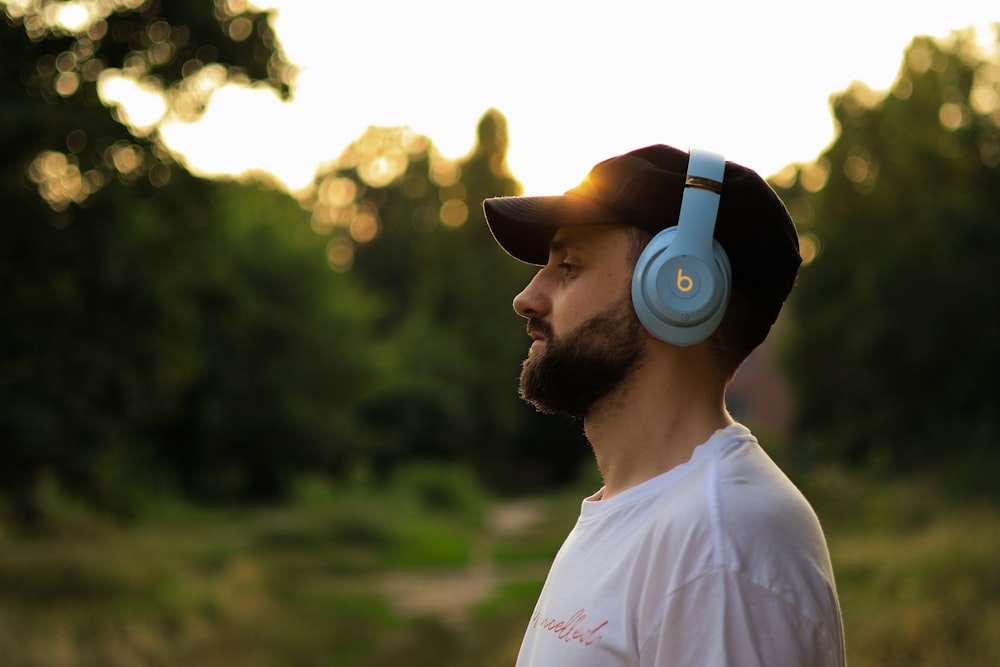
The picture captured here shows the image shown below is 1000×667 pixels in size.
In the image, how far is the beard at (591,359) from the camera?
1.98m

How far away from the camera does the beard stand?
6.49 ft

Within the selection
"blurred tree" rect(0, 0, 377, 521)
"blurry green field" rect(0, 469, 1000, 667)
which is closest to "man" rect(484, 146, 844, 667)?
"blurry green field" rect(0, 469, 1000, 667)

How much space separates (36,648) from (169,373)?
327cm

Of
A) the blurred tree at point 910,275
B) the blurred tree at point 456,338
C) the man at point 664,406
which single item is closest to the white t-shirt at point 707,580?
the man at point 664,406

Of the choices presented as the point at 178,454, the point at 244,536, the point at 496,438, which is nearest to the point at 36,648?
the point at 244,536

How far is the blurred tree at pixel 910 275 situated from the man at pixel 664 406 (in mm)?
22234

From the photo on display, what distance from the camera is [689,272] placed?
189 centimetres

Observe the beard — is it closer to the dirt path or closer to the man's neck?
the man's neck

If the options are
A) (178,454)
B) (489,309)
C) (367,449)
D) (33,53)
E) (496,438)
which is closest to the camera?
(33,53)

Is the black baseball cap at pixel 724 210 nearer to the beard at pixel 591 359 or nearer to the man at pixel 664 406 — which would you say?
the man at pixel 664 406

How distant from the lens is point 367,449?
4231 centimetres

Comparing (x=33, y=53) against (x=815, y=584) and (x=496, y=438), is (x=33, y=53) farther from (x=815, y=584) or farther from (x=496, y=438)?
(x=496, y=438)

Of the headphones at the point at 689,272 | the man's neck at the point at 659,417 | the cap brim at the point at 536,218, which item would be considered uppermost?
the cap brim at the point at 536,218

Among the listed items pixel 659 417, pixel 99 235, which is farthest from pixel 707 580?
pixel 99 235
